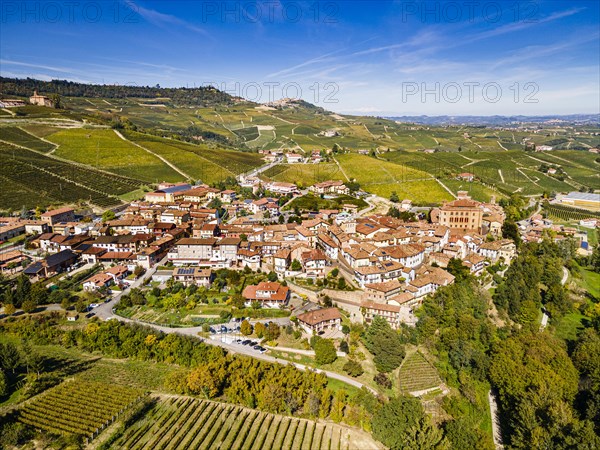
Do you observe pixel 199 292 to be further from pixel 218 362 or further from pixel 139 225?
pixel 139 225

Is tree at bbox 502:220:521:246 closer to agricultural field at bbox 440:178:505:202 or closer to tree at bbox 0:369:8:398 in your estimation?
agricultural field at bbox 440:178:505:202

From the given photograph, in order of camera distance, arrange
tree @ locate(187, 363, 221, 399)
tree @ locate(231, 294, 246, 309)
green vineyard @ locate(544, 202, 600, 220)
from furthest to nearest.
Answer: green vineyard @ locate(544, 202, 600, 220) < tree @ locate(231, 294, 246, 309) < tree @ locate(187, 363, 221, 399)

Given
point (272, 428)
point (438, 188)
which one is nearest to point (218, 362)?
point (272, 428)

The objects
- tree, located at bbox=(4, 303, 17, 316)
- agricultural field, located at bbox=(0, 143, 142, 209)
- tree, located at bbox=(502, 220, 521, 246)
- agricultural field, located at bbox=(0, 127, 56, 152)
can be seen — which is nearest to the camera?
tree, located at bbox=(4, 303, 17, 316)

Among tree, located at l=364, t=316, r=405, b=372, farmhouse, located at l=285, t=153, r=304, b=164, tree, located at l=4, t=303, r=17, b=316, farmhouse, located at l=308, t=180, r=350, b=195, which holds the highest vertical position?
farmhouse, located at l=285, t=153, r=304, b=164

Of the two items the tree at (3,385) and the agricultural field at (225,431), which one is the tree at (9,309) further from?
the agricultural field at (225,431)

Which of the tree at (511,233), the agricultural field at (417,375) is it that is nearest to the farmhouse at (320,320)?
the agricultural field at (417,375)

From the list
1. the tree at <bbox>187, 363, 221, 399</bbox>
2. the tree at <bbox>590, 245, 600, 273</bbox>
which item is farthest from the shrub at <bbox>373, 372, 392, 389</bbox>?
the tree at <bbox>590, 245, 600, 273</bbox>
